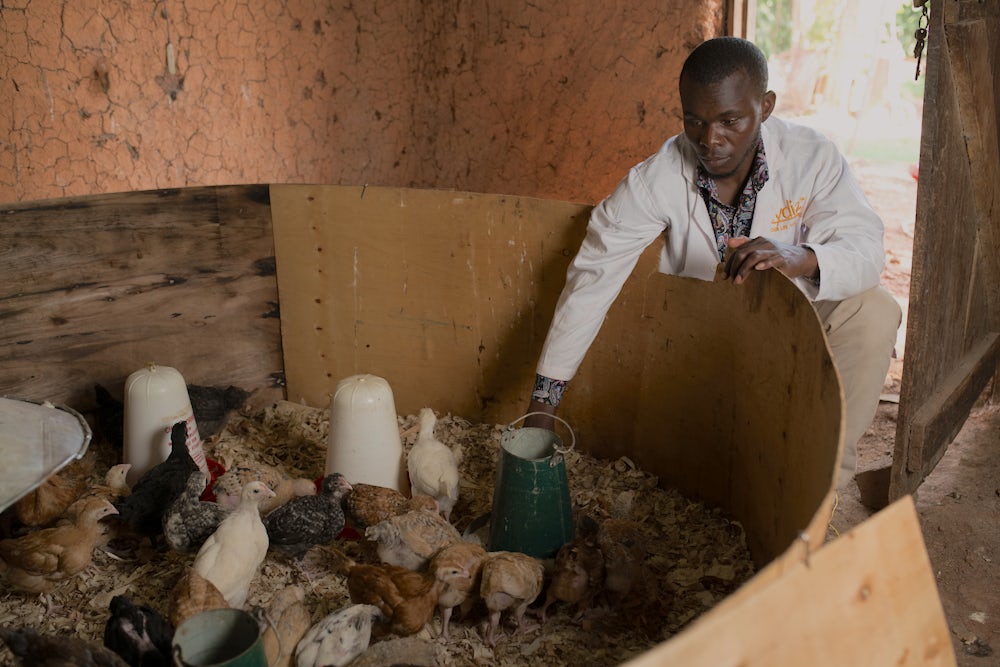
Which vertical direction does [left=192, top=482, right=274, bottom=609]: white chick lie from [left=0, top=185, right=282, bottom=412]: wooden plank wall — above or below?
below

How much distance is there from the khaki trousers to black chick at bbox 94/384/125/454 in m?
2.77

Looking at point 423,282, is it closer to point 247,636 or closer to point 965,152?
point 247,636

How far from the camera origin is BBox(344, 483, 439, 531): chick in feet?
9.24

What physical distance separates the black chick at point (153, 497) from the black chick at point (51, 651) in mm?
788

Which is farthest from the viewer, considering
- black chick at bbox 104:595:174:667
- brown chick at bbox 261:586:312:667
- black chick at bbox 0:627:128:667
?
brown chick at bbox 261:586:312:667

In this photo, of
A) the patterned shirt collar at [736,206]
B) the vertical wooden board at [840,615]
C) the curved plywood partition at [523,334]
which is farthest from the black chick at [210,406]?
the vertical wooden board at [840,615]

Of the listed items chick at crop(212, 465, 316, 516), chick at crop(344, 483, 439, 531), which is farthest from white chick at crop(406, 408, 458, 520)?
chick at crop(212, 465, 316, 516)

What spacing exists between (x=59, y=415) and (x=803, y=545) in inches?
87.0

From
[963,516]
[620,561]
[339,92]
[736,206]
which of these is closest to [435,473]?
[620,561]

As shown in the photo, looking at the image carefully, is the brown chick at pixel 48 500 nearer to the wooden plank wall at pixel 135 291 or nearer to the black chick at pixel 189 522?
the black chick at pixel 189 522

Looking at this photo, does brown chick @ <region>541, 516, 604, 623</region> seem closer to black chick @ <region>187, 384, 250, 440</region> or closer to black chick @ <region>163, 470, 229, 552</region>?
black chick @ <region>163, 470, 229, 552</region>

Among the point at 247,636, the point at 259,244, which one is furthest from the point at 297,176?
the point at 247,636

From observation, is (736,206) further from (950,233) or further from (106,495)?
(106,495)

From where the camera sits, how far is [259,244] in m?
3.84
